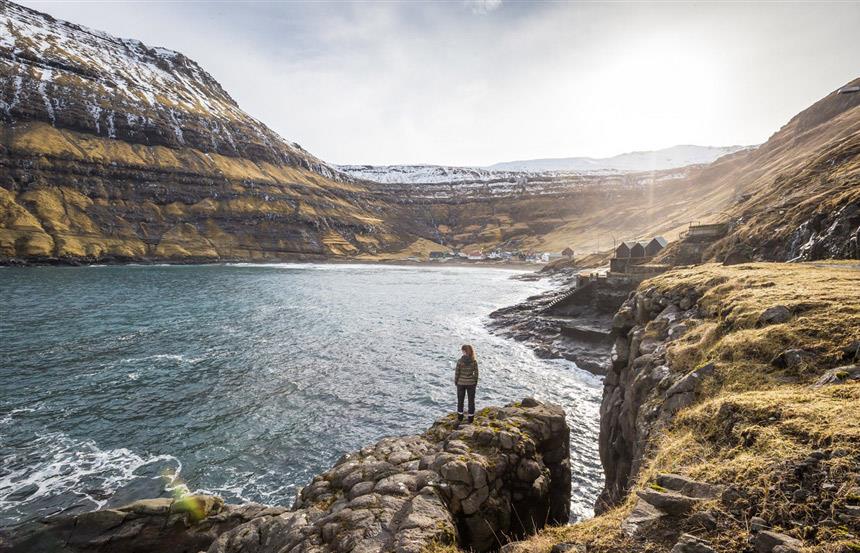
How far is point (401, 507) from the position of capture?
1047cm

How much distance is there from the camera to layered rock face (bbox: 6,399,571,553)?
10.0 meters

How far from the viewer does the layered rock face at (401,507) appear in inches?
394

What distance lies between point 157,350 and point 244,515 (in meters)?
31.5

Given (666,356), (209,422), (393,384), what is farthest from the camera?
(393,384)

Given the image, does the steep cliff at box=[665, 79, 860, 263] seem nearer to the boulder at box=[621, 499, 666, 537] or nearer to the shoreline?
the boulder at box=[621, 499, 666, 537]

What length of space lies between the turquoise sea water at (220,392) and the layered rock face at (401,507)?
3.54 meters

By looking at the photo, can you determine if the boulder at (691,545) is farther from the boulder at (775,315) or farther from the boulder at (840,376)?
the boulder at (775,315)

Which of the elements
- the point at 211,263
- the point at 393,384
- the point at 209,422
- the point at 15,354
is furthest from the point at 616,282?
the point at 211,263

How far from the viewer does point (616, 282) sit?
4812cm

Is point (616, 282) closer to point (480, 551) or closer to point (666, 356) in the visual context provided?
point (666, 356)

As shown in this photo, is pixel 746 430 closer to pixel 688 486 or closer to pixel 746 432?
pixel 746 432

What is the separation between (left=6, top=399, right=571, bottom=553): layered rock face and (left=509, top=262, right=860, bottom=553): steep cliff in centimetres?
245

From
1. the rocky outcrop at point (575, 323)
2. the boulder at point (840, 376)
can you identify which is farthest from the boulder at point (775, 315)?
the rocky outcrop at point (575, 323)

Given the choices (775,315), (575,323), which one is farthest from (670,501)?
(575,323)
